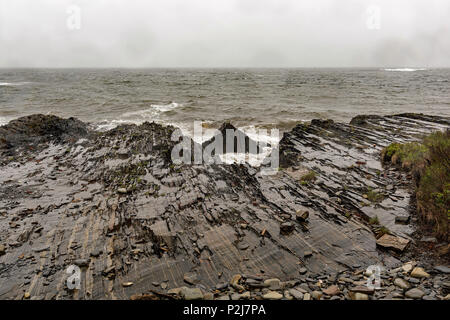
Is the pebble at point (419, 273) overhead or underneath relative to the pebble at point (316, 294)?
overhead

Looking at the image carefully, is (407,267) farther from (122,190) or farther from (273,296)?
(122,190)

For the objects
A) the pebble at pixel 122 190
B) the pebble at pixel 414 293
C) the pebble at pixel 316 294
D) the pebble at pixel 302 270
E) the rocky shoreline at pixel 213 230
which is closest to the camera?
the pebble at pixel 414 293

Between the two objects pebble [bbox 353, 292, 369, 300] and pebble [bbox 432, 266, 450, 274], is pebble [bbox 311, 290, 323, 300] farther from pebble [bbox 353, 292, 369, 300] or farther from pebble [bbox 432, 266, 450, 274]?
pebble [bbox 432, 266, 450, 274]

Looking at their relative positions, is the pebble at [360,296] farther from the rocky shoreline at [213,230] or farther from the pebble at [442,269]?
the pebble at [442,269]

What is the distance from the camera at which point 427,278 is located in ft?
17.0

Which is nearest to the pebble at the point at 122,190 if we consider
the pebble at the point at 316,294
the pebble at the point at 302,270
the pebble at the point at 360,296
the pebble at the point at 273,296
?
the pebble at the point at 273,296

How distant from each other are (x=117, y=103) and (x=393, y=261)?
1375 inches

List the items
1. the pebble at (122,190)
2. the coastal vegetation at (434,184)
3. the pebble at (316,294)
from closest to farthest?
the pebble at (316,294), the coastal vegetation at (434,184), the pebble at (122,190)

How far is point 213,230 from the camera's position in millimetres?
7316

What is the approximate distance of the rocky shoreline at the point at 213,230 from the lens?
5414mm

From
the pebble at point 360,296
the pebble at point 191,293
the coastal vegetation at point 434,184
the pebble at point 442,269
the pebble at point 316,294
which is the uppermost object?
the coastal vegetation at point 434,184

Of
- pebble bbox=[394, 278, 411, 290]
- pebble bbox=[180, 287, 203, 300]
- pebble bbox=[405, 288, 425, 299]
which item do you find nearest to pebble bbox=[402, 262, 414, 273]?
pebble bbox=[394, 278, 411, 290]
